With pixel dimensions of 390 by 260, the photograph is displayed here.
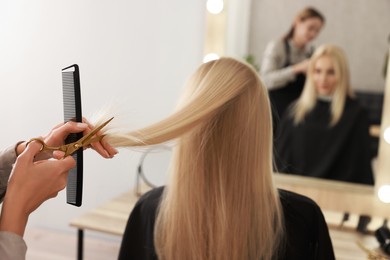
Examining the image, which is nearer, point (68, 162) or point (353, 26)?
point (68, 162)

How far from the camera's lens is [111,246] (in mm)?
1797

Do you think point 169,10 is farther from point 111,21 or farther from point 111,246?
point 111,246

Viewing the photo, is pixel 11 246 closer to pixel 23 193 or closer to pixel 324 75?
pixel 23 193

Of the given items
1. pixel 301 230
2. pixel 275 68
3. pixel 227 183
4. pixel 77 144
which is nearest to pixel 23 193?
pixel 77 144

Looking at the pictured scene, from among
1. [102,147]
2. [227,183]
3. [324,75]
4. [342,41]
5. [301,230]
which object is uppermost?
[342,41]

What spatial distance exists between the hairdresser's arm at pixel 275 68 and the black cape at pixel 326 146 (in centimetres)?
11

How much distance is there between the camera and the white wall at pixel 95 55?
1.47m

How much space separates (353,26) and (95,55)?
0.87 meters

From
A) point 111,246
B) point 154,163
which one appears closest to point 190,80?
point 154,163

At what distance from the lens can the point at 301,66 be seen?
1396mm

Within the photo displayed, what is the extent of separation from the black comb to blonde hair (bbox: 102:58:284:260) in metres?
0.25

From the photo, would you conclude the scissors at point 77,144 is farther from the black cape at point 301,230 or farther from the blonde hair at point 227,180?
the black cape at point 301,230

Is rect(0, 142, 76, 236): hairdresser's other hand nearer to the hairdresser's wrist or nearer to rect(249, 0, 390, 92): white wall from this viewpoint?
the hairdresser's wrist

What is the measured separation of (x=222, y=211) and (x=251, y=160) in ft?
0.38
